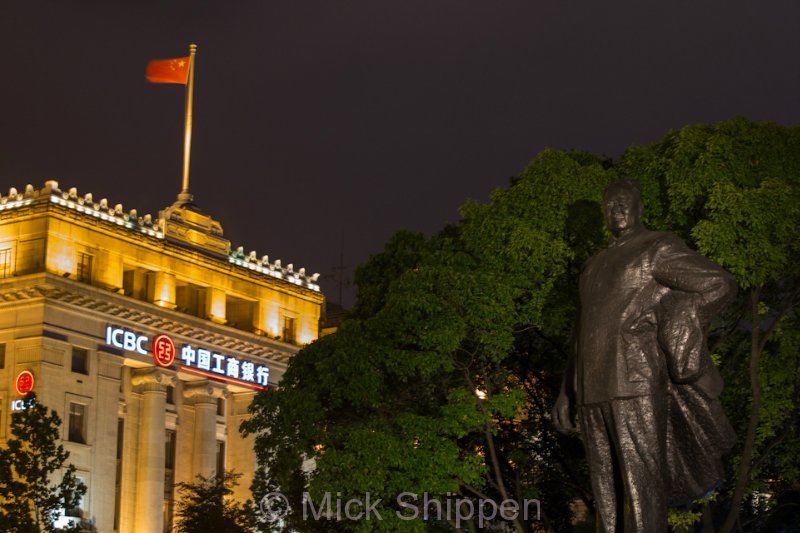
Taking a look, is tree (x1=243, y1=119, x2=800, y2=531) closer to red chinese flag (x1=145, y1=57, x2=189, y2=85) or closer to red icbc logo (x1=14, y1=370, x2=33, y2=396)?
red icbc logo (x1=14, y1=370, x2=33, y2=396)

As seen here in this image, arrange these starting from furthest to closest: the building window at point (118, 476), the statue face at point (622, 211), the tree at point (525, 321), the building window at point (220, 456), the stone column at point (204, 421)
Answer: the building window at point (220, 456)
the stone column at point (204, 421)
the building window at point (118, 476)
the tree at point (525, 321)
the statue face at point (622, 211)

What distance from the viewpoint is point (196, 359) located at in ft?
213

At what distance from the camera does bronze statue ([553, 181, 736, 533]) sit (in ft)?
34.4

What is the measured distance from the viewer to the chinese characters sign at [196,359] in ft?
199

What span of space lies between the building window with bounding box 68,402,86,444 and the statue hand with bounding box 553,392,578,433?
48.8 m

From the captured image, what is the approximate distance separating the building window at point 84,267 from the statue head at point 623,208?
5035cm

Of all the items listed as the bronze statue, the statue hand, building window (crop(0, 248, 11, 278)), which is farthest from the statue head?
building window (crop(0, 248, 11, 278))

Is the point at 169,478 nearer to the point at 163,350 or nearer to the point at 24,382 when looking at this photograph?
the point at 163,350

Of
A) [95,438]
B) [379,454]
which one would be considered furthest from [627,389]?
[95,438]

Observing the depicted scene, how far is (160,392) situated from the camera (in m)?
62.4

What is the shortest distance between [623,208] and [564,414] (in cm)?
175

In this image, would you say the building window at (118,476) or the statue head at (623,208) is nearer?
the statue head at (623,208)

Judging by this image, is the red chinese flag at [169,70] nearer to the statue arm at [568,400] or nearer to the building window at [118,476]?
→ the building window at [118,476]

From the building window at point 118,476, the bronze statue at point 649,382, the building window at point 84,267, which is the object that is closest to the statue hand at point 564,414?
the bronze statue at point 649,382
